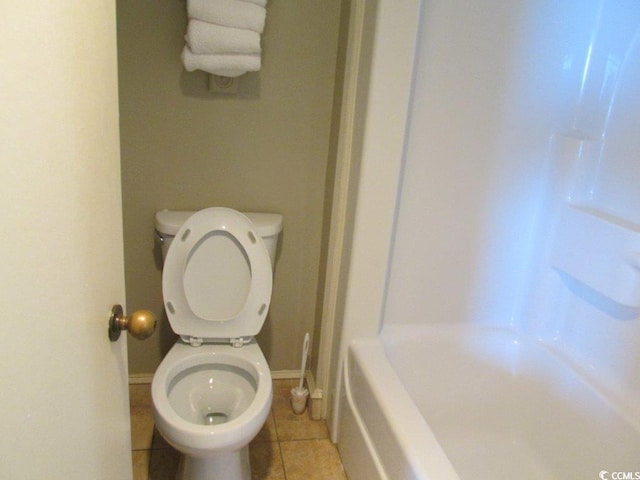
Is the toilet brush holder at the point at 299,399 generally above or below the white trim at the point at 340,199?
below

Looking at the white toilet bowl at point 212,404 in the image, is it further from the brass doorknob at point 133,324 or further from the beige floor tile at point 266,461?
the brass doorknob at point 133,324

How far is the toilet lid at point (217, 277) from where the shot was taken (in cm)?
172

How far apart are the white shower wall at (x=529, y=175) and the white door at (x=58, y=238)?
1.13 meters

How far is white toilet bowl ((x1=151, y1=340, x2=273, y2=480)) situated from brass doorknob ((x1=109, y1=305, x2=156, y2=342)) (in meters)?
0.66

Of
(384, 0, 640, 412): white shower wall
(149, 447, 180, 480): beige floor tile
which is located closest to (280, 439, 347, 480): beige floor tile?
(149, 447, 180, 480): beige floor tile

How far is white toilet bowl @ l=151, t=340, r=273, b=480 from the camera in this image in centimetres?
142

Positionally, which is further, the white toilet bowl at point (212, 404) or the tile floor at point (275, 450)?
the tile floor at point (275, 450)

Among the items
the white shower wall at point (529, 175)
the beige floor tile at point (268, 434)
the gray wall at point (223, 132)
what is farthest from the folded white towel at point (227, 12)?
the beige floor tile at point (268, 434)

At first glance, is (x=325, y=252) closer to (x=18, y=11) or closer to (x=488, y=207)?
(x=488, y=207)

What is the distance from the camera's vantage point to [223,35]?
5.26 ft

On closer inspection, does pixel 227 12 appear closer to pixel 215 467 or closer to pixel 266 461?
pixel 215 467

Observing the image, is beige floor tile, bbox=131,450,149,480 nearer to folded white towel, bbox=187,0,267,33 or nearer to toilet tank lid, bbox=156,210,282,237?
toilet tank lid, bbox=156,210,282,237

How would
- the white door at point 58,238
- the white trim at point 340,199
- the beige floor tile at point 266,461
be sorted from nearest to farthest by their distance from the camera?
1. the white door at point 58,238
2. the white trim at point 340,199
3. the beige floor tile at point 266,461

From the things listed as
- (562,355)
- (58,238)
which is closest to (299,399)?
(562,355)
